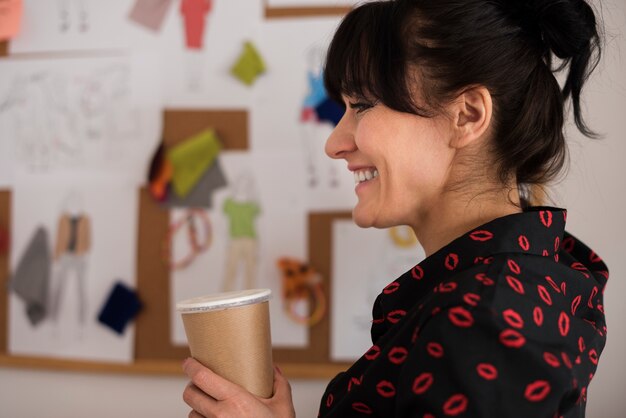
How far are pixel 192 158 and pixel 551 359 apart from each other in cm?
94

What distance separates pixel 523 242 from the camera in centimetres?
71

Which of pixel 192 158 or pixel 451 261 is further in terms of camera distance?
pixel 192 158

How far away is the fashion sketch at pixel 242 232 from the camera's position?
51.9 inches

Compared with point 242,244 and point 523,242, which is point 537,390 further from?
point 242,244

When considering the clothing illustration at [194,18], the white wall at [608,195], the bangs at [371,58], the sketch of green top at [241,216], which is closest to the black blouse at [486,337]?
the bangs at [371,58]

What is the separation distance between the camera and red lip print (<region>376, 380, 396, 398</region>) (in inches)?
26.8

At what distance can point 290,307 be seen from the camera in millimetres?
1305

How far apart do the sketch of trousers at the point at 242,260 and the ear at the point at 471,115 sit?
64 cm

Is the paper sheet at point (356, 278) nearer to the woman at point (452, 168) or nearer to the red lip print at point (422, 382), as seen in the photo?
the woman at point (452, 168)

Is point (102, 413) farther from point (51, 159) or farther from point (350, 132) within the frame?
point (350, 132)

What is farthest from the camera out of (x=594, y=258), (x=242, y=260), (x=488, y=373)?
(x=242, y=260)

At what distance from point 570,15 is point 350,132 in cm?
32

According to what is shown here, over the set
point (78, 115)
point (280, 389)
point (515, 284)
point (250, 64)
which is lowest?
point (280, 389)

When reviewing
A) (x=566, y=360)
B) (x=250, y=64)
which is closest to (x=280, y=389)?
(x=566, y=360)
